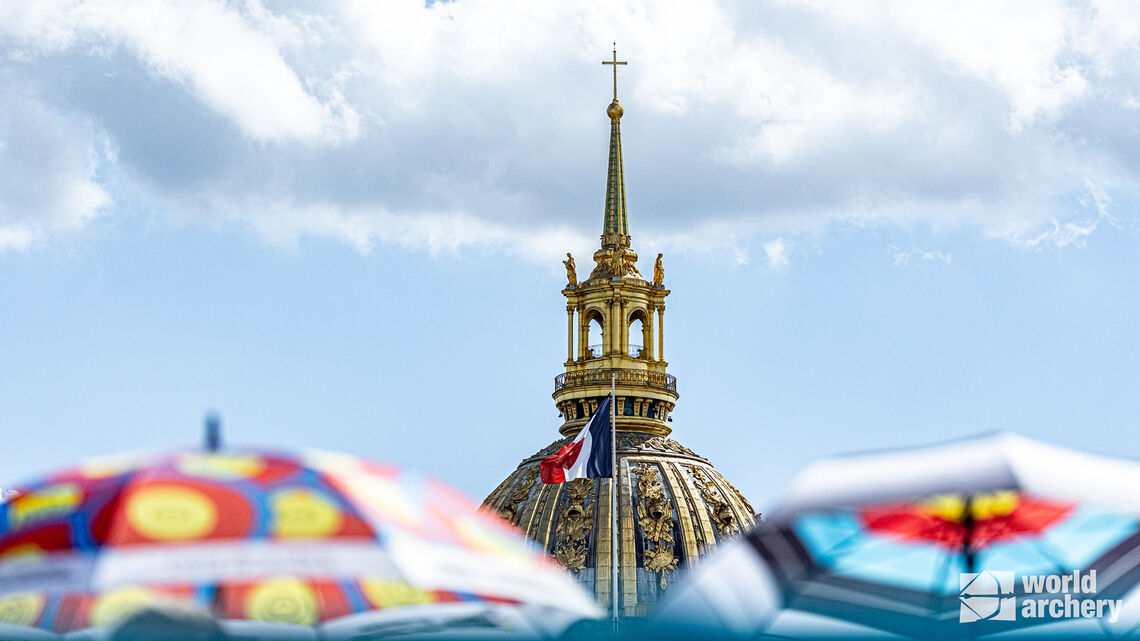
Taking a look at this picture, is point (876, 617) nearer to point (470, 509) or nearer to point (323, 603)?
point (470, 509)

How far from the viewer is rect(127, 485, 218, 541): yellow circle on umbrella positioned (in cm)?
1619

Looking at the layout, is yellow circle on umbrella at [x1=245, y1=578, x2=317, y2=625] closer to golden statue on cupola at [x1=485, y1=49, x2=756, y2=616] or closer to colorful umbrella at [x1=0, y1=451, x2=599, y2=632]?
colorful umbrella at [x1=0, y1=451, x2=599, y2=632]

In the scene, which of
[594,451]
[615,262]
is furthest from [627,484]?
[594,451]

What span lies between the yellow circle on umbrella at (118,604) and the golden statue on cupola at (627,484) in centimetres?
9969

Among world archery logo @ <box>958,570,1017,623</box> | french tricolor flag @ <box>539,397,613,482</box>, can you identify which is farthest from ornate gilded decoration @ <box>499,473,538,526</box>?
world archery logo @ <box>958,570,1017,623</box>

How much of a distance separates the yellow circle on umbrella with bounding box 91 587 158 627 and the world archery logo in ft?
21.9

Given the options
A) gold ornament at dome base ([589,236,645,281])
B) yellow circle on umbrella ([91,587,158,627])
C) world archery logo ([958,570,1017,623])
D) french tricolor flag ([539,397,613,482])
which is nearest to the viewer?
yellow circle on umbrella ([91,587,158,627])

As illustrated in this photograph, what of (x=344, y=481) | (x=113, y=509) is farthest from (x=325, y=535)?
(x=113, y=509)

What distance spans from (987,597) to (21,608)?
7716 mm

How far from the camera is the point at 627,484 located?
4823 inches

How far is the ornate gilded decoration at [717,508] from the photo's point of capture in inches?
4820

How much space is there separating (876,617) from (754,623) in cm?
102

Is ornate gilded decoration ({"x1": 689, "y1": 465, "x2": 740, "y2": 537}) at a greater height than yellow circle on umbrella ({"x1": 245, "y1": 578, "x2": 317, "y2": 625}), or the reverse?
ornate gilded decoration ({"x1": 689, "y1": 465, "x2": 740, "y2": 537})

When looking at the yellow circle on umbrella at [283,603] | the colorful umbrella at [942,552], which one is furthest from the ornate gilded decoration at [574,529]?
the yellow circle on umbrella at [283,603]
